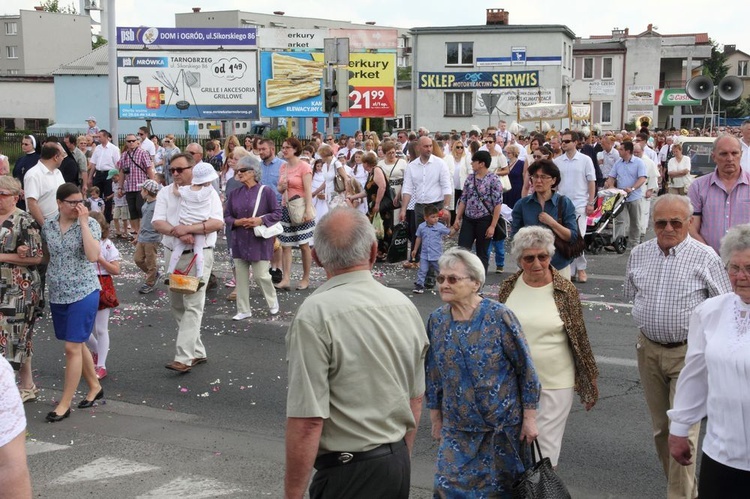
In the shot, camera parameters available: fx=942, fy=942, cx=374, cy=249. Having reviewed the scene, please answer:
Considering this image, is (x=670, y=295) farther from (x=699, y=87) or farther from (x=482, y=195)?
(x=699, y=87)

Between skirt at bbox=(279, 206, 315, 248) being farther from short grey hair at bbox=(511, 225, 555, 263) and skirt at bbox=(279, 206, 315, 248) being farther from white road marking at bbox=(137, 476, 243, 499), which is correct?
short grey hair at bbox=(511, 225, 555, 263)

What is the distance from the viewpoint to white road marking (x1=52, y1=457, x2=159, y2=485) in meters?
5.82

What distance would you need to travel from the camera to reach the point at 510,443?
445 cm

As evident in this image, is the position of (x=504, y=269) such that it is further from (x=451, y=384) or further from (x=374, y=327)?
(x=374, y=327)

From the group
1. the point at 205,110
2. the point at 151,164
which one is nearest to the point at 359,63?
the point at 205,110

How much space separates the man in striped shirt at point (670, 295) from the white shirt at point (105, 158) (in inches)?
576

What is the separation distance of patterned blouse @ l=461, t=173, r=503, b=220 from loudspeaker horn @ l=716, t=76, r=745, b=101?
7.44 metres

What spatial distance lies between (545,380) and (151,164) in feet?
41.3

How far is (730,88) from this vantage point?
17.2 m

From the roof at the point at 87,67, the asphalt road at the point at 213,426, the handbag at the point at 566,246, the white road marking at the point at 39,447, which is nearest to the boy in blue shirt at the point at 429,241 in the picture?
the asphalt road at the point at 213,426

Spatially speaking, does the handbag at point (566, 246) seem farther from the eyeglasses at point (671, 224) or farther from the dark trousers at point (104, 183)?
the dark trousers at point (104, 183)

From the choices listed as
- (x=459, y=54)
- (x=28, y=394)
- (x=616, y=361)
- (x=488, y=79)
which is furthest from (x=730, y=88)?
(x=459, y=54)

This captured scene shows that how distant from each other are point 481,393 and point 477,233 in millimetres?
7308

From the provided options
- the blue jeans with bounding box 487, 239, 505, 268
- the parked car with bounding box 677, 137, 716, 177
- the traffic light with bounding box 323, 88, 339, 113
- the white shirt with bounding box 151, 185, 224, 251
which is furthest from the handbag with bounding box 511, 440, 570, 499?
the parked car with bounding box 677, 137, 716, 177
